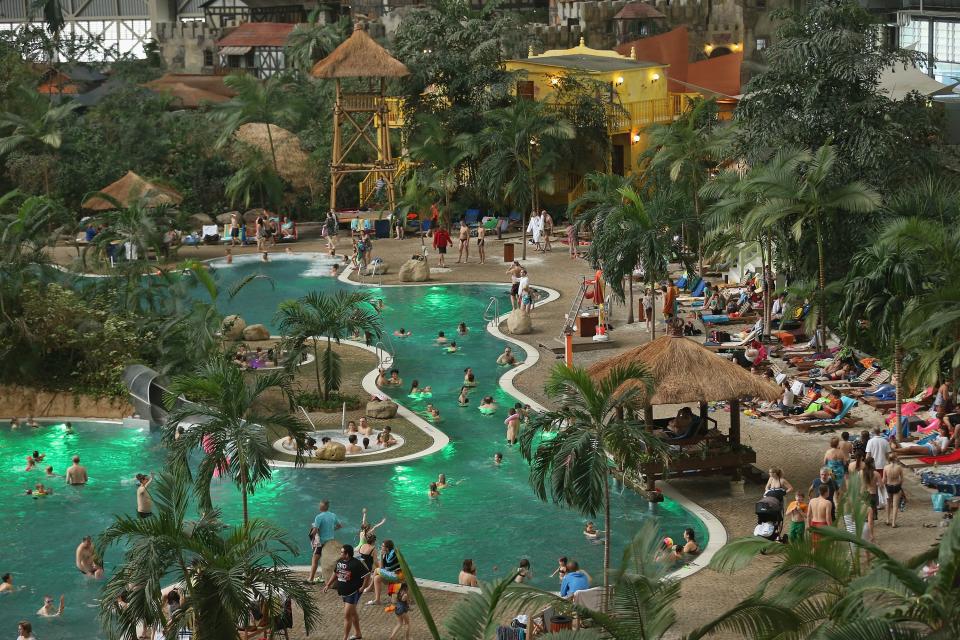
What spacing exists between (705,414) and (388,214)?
2306 cm

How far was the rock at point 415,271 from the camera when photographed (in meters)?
34.7

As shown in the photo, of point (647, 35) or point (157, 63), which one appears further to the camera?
point (157, 63)

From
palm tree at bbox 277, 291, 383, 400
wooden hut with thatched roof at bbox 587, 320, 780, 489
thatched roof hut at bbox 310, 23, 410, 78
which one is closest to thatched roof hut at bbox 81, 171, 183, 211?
thatched roof hut at bbox 310, 23, 410, 78

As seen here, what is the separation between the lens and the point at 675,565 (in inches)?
658

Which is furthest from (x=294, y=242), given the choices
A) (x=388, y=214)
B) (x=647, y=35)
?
(x=647, y=35)

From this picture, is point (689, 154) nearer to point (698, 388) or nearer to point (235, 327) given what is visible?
point (235, 327)

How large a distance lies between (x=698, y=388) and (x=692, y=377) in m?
0.19

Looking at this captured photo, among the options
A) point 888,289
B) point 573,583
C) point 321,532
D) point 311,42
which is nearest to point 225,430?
point 321,532

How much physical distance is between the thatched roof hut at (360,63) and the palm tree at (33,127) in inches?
313

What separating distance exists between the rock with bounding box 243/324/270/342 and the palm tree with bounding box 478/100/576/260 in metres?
9.47

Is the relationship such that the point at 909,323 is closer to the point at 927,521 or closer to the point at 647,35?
the point at 927,521

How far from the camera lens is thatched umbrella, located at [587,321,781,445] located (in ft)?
60.8

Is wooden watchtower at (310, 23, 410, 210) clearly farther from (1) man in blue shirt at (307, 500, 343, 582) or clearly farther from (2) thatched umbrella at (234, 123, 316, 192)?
(1) man in blue shirt at (307, 500, 343, 582)

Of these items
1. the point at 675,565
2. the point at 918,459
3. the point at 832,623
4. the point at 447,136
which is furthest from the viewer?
the point at 447,136
